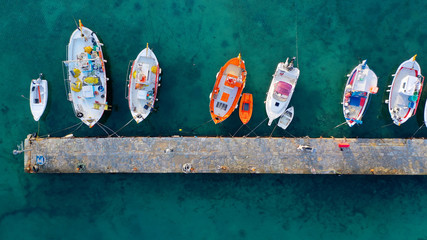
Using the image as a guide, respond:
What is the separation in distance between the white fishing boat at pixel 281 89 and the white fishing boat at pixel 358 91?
13.5 feet

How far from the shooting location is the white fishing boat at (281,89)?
795 inches

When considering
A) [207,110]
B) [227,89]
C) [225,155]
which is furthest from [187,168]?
[227,89]

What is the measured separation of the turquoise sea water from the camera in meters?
21.6

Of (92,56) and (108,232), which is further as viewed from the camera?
(108,232)

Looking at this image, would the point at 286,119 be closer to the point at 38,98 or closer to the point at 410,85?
the point at 410,85

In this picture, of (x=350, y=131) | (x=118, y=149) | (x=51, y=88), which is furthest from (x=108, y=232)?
(x=350, y=131)

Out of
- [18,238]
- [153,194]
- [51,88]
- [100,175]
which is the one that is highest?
[51,88]

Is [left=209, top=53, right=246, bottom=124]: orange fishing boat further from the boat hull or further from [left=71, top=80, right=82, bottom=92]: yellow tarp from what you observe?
the boat hull

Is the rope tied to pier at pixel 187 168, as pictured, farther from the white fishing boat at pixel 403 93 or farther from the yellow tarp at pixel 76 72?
the white fishing boat at pixel 403 93

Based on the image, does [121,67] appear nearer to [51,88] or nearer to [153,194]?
[51,88]

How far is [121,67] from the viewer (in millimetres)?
21844

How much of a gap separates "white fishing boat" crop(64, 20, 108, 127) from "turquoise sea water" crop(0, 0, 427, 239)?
108 cm

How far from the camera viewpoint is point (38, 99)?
21.2 m

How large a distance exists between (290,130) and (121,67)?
46.0 ft
